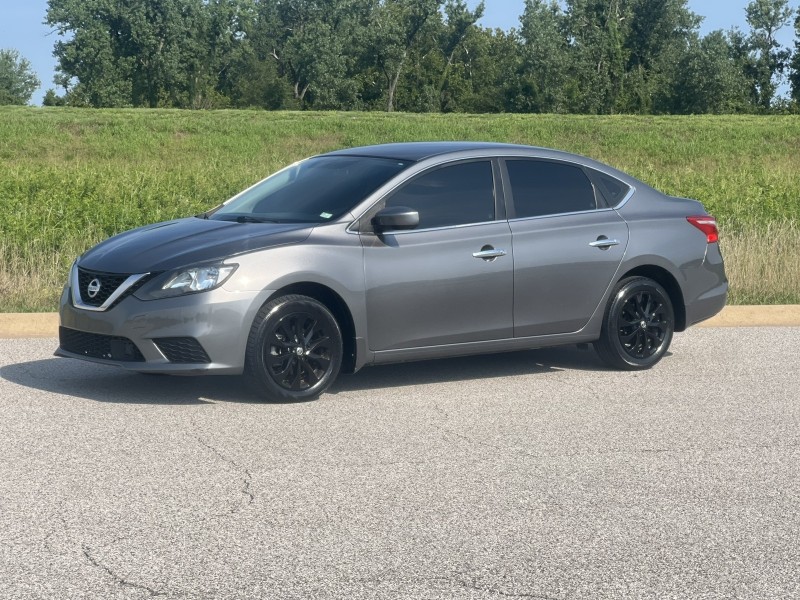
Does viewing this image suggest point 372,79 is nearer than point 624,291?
No

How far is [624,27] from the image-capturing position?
119 meters

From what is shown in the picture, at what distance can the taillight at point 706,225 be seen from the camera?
978 centimetres

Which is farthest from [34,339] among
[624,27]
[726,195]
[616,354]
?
[624,27]

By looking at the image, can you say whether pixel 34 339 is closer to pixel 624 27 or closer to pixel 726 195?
pixel 726 195

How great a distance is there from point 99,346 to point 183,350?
2.09 feet

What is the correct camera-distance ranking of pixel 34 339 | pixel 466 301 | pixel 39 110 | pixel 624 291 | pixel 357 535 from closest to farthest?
pixel 357 535
pixel 466 301
pixel 624 291
pixel 34 339
pixel 39 110

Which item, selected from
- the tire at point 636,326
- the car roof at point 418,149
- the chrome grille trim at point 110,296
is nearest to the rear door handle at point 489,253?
the car roof at point 418,149

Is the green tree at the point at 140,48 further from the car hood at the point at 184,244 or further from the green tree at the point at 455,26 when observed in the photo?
the car hood at the point at 184,244

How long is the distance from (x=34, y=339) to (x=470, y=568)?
6628 millimetres

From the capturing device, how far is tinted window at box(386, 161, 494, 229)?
8555 mm

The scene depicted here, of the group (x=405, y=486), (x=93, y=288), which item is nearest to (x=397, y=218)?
(x=93, y=288)

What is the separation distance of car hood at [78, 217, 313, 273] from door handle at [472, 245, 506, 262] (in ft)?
3.97

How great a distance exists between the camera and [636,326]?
944cm

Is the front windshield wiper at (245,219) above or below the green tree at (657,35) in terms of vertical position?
below
